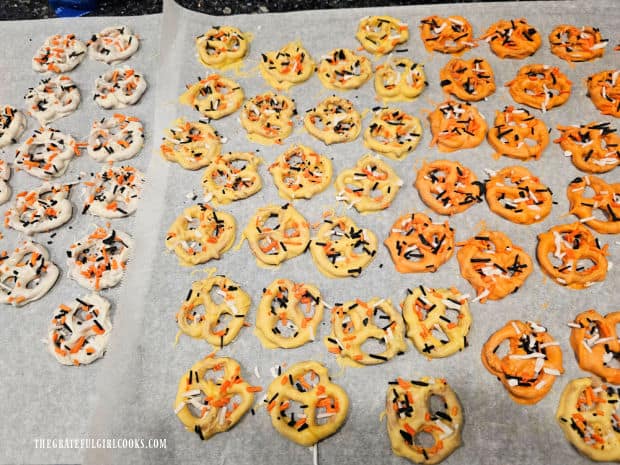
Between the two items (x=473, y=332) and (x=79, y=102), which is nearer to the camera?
(x=473, y=332)

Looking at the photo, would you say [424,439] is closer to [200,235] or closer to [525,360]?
[525,360]

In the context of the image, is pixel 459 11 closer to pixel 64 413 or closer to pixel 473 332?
pixel 473 332

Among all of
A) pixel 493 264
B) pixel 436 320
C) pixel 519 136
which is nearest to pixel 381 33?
pixel 519 136

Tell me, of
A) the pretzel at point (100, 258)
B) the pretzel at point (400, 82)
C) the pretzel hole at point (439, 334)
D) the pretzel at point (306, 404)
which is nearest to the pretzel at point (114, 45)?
the pretzel at point (100, 258)

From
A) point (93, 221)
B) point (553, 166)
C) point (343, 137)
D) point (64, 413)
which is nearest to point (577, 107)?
point (553, 166)

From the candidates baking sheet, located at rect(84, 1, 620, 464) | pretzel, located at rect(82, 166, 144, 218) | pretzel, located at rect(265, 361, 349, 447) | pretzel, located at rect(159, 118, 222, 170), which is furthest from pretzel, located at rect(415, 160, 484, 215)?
pretzel, located at rect(82, 166, 144, 218)
